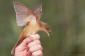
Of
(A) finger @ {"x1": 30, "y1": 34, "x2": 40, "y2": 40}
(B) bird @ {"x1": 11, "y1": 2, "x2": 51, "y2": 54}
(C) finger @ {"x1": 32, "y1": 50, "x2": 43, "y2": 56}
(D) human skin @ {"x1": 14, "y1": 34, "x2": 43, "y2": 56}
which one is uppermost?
(B) bird @ {"x1": 11, "y1": 2, "x2": 51, "y2": 54}

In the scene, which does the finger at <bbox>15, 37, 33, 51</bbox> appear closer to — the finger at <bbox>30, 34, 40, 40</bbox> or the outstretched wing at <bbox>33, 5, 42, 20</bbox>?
the finger at <bbox>30, 34, 40, 40</bbox>

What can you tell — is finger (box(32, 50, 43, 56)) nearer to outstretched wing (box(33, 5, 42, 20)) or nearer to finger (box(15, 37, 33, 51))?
finger (box(15, 37, 33, 51))

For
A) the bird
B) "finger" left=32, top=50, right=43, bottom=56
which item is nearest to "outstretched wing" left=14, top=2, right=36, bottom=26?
the bird

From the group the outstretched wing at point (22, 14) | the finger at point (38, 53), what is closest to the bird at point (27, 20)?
the outstretched wing at point (22, 14)

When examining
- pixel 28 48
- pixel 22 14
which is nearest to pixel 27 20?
pixel 22 14

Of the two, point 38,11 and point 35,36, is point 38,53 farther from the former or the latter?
point 38,11

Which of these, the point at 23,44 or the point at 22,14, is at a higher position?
the point at 22,14

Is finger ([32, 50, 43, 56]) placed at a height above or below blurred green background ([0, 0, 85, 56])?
below
